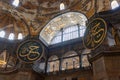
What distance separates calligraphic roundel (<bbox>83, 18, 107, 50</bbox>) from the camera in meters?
13.0

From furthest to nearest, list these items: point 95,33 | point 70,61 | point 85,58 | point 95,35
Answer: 1. point 70,61
2. point 85,58
3. point 95,33
4. point 95,35

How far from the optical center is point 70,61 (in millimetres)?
16172

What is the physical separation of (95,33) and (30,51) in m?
6.60

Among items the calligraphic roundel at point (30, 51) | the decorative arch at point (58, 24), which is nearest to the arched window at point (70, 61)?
Result: the calligraphic roundel at point (30, 51)

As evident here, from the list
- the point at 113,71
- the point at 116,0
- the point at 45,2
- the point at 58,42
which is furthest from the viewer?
the point at 45,2

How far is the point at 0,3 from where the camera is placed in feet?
64.0

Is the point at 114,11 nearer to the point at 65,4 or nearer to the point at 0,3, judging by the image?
the point at 65,4

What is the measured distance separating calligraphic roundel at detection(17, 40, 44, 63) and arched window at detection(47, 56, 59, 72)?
1498mm

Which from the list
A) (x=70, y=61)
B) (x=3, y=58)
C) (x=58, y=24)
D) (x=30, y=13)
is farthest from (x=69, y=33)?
(x=3, y=58)

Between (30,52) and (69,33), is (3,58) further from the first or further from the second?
(69,33)

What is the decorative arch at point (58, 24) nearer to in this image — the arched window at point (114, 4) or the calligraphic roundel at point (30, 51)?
the calligraphic roundel at point (30, 51)

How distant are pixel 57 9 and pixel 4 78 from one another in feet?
31.2

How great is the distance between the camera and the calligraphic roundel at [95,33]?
13008 millimetres

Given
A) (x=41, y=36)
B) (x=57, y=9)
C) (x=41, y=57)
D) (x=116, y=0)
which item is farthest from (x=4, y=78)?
(x=116, y=0)
